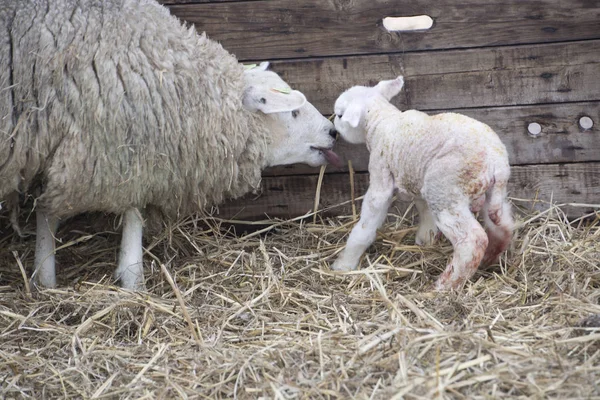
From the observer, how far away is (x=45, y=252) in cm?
409

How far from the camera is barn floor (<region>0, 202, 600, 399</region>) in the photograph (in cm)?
277

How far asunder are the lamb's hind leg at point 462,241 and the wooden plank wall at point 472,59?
3.18ft

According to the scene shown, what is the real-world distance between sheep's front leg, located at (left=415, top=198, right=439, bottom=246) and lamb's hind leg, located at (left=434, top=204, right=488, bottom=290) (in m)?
0.46

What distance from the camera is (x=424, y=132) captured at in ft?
12.2

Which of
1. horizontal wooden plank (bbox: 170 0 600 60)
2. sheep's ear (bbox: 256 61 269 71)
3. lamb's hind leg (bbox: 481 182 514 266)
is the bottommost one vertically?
lamb's hind leg (bbox: 481 182 514 266)

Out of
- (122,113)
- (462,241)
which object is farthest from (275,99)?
(462,241)

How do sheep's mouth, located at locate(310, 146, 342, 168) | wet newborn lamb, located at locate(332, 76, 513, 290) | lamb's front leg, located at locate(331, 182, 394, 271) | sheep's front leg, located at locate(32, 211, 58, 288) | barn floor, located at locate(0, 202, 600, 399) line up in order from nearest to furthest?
barn floor, located at locate(0, 202, 600, 399) → wet newborn lamb, located at locate(332, 76, 513, 290) → lamb's front leg, located at locate(331, 182, 394, 271) → sheep's front leg, located at locate(32, 211, 58, 288) → sheep's mouth, located at locate(310, 146, 342, 168)

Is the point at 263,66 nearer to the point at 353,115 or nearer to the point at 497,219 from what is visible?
the point at 353,115

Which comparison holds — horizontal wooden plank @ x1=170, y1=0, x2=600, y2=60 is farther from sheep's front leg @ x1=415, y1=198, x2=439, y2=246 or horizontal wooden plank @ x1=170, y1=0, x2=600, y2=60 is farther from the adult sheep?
sheep's front leg @ x1=415, y1=198, x2=439, y2=246

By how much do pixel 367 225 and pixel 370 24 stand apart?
1115mm

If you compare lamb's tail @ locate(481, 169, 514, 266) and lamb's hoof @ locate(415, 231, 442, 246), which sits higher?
lamb's tail @ locate(481, 169, 514, 266)

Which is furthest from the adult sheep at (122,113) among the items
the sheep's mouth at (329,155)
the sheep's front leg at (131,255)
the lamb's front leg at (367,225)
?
the lamb's front leg at (367,225)

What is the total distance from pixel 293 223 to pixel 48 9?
1.74m

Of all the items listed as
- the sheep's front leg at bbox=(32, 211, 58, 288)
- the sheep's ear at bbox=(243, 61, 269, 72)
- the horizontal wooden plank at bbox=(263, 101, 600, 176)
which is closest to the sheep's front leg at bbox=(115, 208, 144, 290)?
the sheep's front leg at bbox=(32, 211, 58, 288)
